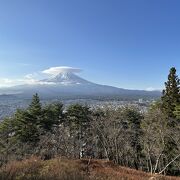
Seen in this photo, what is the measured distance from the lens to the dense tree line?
29469mm

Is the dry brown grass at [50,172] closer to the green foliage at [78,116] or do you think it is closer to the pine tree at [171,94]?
the pine tree at [171,94]

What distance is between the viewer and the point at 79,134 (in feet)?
127

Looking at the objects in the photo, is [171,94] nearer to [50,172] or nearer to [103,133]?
[103,133]

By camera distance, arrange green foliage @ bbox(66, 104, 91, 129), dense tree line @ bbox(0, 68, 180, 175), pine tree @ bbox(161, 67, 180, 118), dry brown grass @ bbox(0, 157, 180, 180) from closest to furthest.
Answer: dry brown grass @ bbox(0, 157, 180, 180) < dense tree line @ bbox(0, 68, 180, 175) < pine tree @ bbox(161, 67, 180, 118) < green foliage @ bbox(66, 104, 91, 129)

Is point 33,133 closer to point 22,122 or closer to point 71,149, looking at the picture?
point 22,122

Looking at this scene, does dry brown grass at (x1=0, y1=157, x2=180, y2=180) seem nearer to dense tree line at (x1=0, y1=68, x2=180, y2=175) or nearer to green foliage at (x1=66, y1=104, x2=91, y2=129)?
dense tree line at (x1=0, y1=68, x2=180, y2=175)

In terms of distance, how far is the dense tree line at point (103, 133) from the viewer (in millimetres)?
29469

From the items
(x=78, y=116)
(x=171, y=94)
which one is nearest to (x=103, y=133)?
(x=78, y=116)

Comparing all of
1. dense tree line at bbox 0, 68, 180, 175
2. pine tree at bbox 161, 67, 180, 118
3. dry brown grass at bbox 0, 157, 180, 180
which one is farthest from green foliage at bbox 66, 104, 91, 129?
dry brown grass at bbox 0, 157, 180, 180

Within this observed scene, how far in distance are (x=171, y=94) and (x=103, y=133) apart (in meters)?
10.5

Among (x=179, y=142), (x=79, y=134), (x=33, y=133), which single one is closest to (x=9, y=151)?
(x=33, y=133)

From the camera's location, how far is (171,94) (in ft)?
108

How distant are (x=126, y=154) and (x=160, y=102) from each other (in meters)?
9.68

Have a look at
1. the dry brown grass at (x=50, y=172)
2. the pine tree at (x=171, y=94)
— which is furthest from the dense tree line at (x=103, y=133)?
the dry brown grass at (x=50, y=172)
